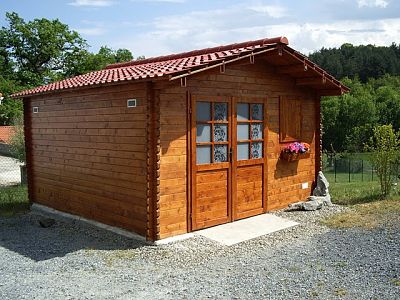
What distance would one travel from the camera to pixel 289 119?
916 cm

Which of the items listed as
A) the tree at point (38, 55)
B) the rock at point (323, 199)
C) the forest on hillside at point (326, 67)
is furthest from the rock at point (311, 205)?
the tree at point (38, 55)

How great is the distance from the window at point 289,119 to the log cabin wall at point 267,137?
0.37 ft

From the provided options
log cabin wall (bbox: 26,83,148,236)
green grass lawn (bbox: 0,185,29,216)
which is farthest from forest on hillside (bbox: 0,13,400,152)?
log cabin wall (bbox: 26,83,148,236)

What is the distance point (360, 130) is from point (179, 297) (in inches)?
2015

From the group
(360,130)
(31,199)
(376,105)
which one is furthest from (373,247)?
(376,105)

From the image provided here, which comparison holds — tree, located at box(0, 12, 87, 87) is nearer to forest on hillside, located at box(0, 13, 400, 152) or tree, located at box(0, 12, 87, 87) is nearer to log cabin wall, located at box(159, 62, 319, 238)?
forest on hillside, located at box(0, 13, 400, 152)

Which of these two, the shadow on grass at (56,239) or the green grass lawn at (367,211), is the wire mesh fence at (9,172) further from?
the green grass lawn at (367,211)

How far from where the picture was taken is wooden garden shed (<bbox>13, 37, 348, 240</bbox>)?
680 cm

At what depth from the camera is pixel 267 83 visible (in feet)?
28.3

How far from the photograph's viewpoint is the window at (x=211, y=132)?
7.36 meters

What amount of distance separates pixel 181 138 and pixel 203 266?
2.13m

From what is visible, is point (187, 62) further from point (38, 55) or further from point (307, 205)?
point (38, 55)

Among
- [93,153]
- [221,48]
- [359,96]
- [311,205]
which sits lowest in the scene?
[311,205]

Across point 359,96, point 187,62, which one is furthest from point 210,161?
point 359,96
